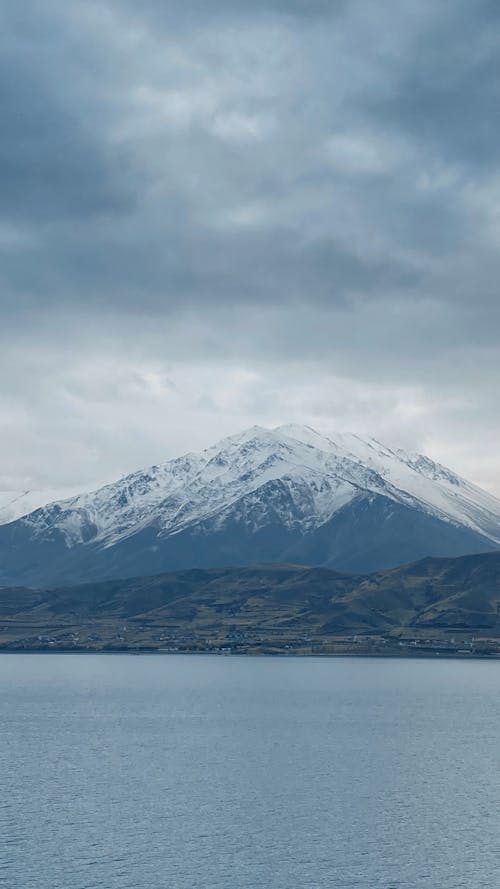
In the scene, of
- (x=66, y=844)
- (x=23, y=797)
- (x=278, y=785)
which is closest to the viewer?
(x=66, y=844)

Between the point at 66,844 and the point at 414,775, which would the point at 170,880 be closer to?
the point at 66,844

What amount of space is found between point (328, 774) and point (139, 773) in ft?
80.7

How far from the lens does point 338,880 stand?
93.5 m

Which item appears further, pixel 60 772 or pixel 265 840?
pixel 60 772

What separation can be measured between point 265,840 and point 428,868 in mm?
17424

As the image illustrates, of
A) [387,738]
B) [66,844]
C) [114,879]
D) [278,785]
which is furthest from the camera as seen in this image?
[387,738]

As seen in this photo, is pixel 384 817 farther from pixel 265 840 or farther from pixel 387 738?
pixel 387 738

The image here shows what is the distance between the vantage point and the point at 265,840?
108250 millimetres

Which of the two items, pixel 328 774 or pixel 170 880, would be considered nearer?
pixel 170 880

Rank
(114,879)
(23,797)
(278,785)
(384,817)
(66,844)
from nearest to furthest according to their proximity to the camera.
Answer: (114,879)
(66,844)
(384,817)
(23,797)
(278,785)

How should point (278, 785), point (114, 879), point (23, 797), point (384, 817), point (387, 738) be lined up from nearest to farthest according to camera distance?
point (114, 879), point (384, 817), point (23, 797), point (278, 785), point (387, 738)

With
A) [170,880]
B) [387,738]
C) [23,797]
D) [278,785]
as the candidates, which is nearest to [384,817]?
[278,785]

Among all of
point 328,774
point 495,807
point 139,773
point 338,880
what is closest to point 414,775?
→ point 328,774

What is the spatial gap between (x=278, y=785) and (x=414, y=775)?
20.1 metres
